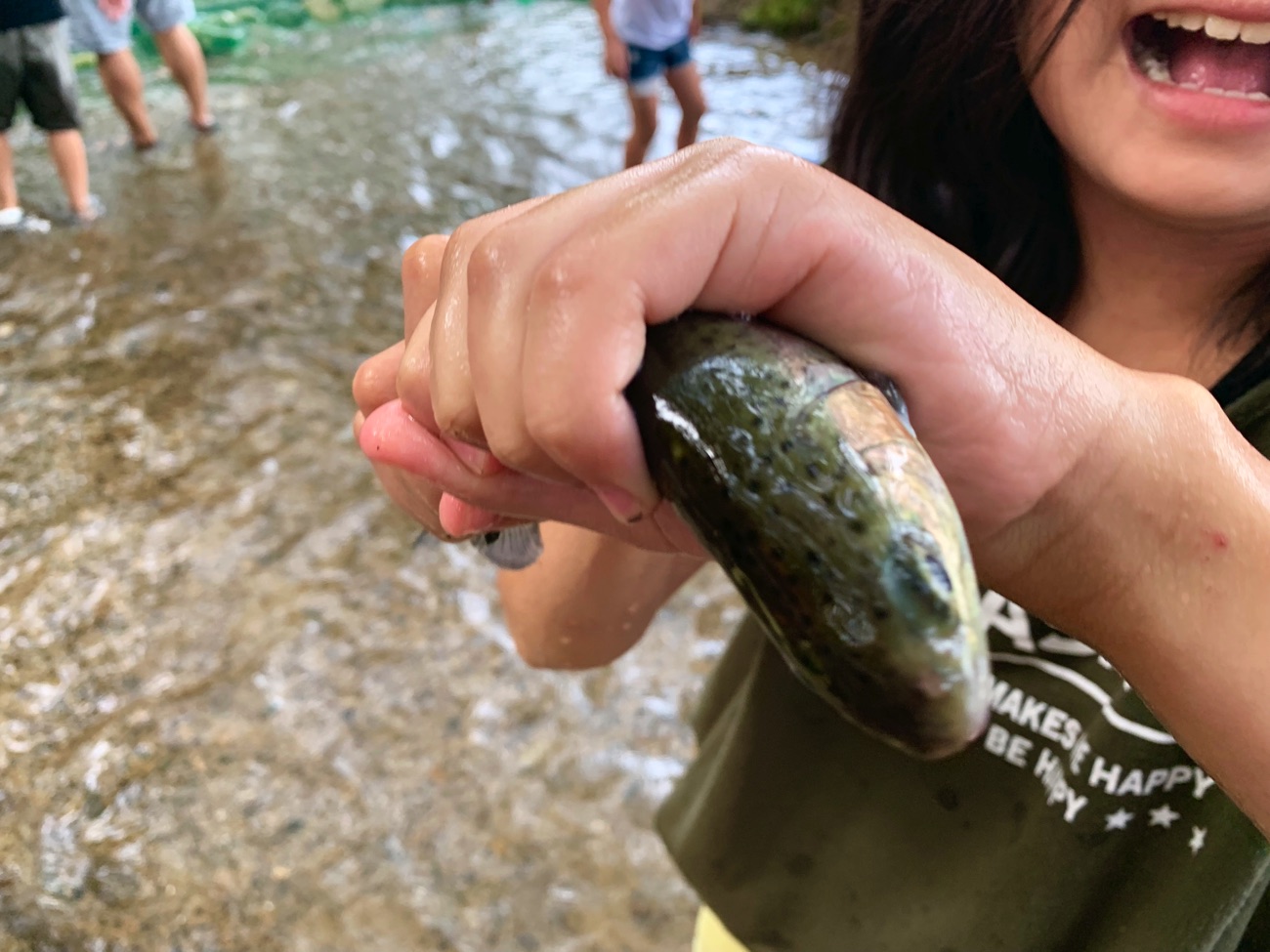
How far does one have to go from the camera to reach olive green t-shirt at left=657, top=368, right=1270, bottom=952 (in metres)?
0.87

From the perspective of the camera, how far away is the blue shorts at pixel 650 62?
13.3 feet

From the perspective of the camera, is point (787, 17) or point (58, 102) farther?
point (787, 17)

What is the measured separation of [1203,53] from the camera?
90cm

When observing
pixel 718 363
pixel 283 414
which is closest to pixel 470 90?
pixel 283 414

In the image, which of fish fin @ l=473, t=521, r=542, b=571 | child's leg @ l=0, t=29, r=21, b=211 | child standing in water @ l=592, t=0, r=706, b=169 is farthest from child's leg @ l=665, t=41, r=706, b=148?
fish fin @ l=473, t=521, r=542, b=571

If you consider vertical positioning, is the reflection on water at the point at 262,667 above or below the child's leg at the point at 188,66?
below

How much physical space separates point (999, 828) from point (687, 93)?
402cm

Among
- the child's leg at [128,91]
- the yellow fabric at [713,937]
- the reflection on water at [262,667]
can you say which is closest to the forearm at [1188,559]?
the yellow fabric at [713,937]

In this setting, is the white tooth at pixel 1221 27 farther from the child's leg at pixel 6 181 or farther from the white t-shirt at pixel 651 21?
the child's leg at pixel 6 181

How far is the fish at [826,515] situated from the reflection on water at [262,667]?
116 centimetres

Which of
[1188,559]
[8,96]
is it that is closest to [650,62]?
[8,96]

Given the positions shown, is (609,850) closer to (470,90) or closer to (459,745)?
(459,745)

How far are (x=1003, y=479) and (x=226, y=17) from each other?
7.32 metres

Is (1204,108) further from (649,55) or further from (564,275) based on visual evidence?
(649,55)
